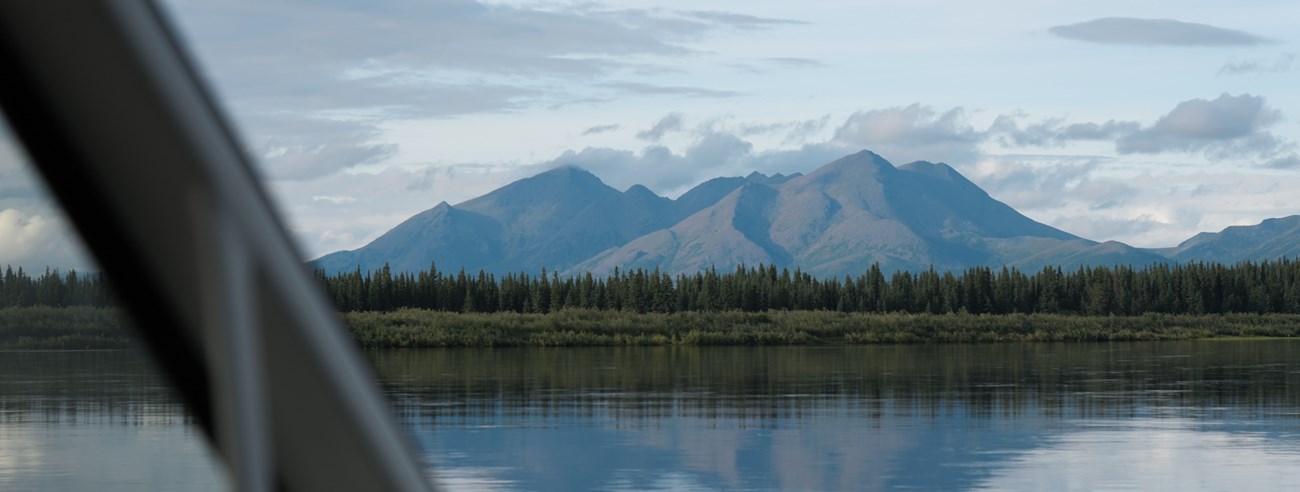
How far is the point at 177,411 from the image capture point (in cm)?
119

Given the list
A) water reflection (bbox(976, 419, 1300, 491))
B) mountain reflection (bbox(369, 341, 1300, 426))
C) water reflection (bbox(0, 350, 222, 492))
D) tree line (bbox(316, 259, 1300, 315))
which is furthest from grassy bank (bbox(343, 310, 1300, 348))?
water reflection (bbox(0, 350, 222, 492))

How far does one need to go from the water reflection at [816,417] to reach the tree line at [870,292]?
37984 millimetres

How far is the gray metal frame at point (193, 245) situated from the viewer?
1058 mm

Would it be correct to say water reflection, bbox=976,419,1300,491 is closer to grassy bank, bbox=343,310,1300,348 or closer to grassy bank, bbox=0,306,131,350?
grassy bank, bbox=0,306,131,350

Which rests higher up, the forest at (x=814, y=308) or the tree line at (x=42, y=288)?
the tree line at (x=42, y=288)

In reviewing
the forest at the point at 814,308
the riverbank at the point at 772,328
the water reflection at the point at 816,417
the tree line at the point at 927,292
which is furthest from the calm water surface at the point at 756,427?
the tree line at the point at 927,292

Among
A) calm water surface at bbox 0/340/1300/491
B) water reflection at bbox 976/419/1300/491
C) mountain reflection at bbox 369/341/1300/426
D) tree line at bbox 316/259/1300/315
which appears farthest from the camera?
tree line at bbox 316/259/1300/315

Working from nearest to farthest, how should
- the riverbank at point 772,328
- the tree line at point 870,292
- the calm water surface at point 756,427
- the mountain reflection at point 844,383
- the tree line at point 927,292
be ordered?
the calm water surface at point 756,427 → the mountain reflection at point 844,383 → the riverbank at point 772,328 → the tree line at point 870,292 → the tree line at point 927,292

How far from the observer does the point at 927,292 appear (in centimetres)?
12012

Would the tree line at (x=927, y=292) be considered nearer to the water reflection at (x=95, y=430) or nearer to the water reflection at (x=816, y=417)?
the water reflection at (x=816, y=417)

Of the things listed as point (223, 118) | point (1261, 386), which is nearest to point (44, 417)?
point (223, 118)

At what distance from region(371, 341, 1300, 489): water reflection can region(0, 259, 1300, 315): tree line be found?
38.0 m

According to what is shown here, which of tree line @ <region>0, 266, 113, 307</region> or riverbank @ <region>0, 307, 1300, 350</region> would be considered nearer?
tree line @ <region>0, 266, 113, 307</region>

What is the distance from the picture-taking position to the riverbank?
92.4 metres
